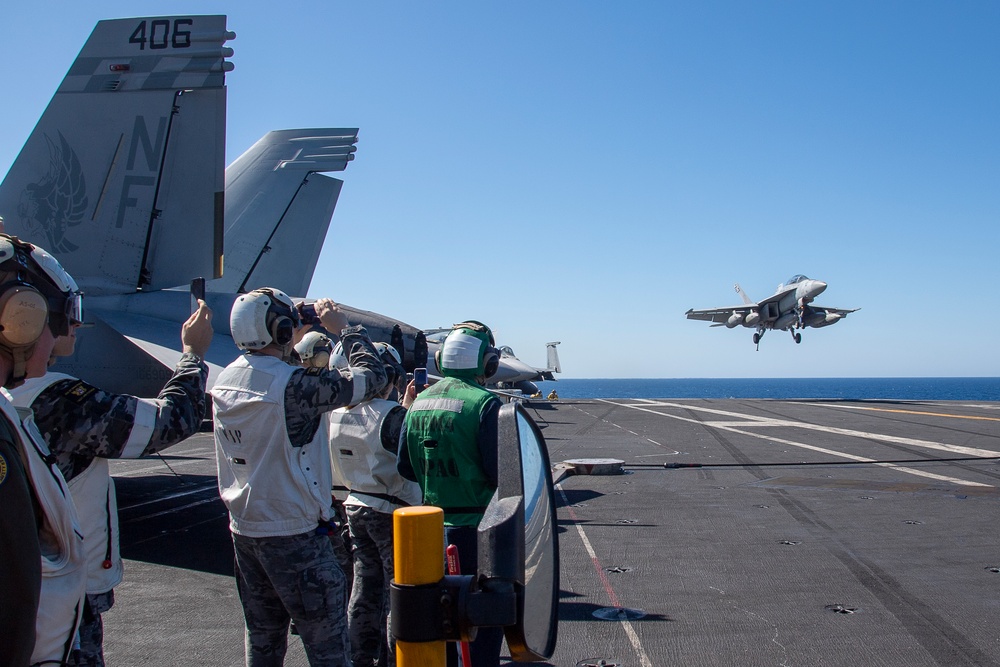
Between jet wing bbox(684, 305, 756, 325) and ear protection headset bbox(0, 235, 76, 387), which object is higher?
jet wing bbox(684, 305, 756, 325)

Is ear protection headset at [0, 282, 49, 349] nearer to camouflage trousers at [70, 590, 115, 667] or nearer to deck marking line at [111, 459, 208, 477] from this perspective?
camouflage trousers at [70, 590, 115, 667]

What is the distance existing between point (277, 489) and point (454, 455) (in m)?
0.82

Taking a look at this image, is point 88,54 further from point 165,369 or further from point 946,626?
point 946,626

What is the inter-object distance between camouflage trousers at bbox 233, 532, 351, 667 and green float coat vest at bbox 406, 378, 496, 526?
58 cm

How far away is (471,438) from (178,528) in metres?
6.24

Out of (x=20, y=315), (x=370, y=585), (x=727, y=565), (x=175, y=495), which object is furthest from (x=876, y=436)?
(x=20, y=315)

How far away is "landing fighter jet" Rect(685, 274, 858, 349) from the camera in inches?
1550

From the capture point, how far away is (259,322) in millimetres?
3354

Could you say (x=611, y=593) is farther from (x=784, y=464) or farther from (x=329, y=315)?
(x=784, y=464)

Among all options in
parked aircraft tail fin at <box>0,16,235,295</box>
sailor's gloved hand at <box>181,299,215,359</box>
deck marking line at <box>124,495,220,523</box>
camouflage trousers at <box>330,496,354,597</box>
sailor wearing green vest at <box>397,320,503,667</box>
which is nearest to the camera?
sailor's gloved hand at <box>181,299,215,359</box>

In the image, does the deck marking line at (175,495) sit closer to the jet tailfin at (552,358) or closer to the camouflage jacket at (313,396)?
the camouflage jacket at (313,396)

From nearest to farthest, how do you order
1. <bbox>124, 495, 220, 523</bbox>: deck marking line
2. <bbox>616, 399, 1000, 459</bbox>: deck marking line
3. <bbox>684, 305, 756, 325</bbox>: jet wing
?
1. <bbox>124, 495, 220, 523</bbox>: deck marking line
2. <bbox>616, 399, 1000, 459</bbox>: deck marking line
3. <bbox>684, 305, 756, 325</bbox>: jet wing

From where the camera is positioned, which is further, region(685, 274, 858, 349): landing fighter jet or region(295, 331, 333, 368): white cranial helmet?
region(685, 274, 858, 349): landing fighter jet

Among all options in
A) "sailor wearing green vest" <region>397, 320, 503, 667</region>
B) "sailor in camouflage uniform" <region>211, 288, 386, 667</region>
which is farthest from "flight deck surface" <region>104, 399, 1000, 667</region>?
"sailor wearing green vest" <region>397, 320, 503, 667</region>
